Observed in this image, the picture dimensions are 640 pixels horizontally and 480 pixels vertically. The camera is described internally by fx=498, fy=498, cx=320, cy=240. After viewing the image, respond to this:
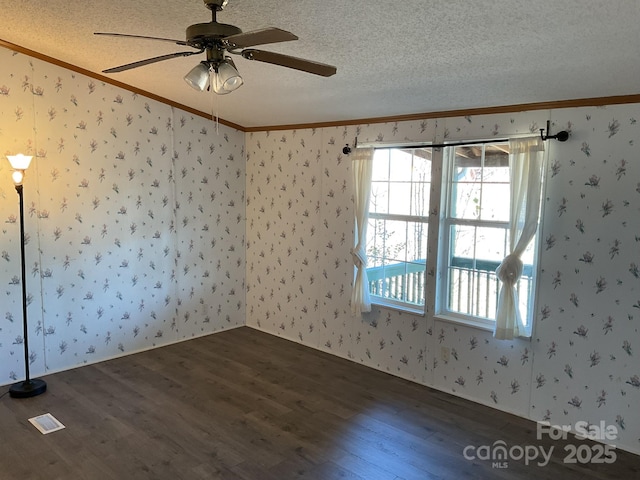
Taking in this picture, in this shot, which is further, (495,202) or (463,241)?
(463,241)

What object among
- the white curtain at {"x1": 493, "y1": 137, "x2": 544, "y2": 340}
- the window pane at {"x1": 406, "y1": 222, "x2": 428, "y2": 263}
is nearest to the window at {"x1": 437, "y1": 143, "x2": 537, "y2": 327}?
the white curtain at {"x1": 493, "y1": 137, "x2": 544, "y2": 340}

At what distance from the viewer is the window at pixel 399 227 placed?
4.35 metres

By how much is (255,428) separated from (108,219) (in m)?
2.48

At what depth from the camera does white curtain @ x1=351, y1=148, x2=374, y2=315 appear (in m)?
4.54

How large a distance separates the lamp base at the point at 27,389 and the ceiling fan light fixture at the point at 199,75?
3.01m

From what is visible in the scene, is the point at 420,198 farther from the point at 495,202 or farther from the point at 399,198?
the point at 495,202

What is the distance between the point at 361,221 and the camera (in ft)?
15.1

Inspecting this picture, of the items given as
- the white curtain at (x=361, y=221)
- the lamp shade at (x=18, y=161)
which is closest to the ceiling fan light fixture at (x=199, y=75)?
the lamp shade at (x=18, y=161)

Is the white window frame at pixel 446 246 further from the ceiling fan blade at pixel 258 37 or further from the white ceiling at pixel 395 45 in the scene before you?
the ceiling fan blade at pixel 258 37

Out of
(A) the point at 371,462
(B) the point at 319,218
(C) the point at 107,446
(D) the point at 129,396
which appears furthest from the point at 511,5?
(D) the point at 129,396

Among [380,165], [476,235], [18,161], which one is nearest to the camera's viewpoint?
[18,161]

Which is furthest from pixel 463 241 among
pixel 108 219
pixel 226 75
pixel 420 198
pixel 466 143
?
pixel 108 219

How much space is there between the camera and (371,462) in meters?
3.10

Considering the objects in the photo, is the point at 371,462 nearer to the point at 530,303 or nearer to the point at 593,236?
the point at 530,303
